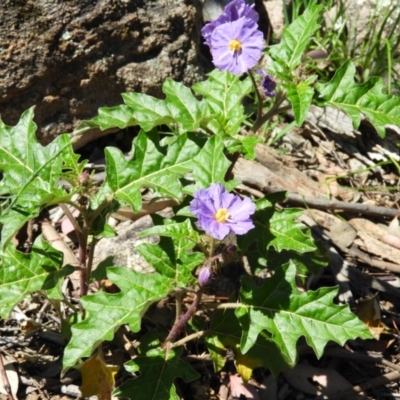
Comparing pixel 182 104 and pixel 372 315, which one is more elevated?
pixel 182 104

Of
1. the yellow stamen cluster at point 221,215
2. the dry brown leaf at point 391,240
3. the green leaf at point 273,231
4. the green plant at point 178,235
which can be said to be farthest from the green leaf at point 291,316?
the dry brown leaf at point 391,240

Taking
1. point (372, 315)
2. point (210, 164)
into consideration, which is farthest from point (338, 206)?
point (210, 164)

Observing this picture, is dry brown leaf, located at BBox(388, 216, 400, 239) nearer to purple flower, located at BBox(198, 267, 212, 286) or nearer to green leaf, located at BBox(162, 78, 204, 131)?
green leaf, located at BBox(162, 78, 204, 131)

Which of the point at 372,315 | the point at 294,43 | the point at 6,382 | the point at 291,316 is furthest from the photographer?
the point at 372,315

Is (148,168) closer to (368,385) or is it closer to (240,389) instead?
(240,389)

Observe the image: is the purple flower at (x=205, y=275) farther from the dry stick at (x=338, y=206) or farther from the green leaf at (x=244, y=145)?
the dry stick at (x=338, y=206)

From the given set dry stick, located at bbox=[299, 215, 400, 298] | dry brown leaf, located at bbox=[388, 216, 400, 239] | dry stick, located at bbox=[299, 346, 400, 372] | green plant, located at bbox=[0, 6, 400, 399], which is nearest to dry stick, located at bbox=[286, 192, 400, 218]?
dry brown leaf, located at bbox=[388, 216, 400, 239]

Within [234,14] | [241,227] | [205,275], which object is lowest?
[205,275]
